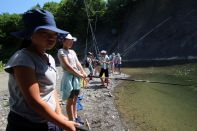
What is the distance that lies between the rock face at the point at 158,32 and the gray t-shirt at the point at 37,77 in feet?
121

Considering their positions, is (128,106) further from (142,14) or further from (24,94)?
(142,14)

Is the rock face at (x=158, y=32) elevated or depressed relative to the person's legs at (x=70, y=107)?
elevated

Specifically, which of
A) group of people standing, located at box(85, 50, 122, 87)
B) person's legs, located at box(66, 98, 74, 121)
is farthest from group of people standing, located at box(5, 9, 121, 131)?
group of people standing, located at box(85, 50, 122, 87)

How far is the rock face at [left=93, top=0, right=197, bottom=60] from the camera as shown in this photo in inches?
1673

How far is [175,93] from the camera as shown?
18312mm

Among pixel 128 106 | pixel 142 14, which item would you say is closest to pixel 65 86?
pixel 128 106

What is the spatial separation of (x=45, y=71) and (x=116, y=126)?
7666 mm

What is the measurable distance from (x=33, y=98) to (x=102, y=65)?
16.6 meters

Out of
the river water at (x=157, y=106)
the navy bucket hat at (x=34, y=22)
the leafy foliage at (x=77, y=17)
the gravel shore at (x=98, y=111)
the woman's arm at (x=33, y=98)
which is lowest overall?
the river water at (x=157, y=106)

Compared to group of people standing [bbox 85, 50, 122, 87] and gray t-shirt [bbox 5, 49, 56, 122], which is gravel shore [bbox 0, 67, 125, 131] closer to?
group of people standing [bbox 85, 50, 122, 87]

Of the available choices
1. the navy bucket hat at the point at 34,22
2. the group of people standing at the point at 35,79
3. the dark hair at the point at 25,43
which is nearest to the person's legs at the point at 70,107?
the group of people standing at the point at 35,79

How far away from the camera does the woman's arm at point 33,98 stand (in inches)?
135

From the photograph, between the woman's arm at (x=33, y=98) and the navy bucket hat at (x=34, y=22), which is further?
the navy bucket hat at (x=34, y=22)

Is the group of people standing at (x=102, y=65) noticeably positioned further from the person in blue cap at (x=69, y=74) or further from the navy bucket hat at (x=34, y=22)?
the navy bucket hat at (x=34, y=22)
